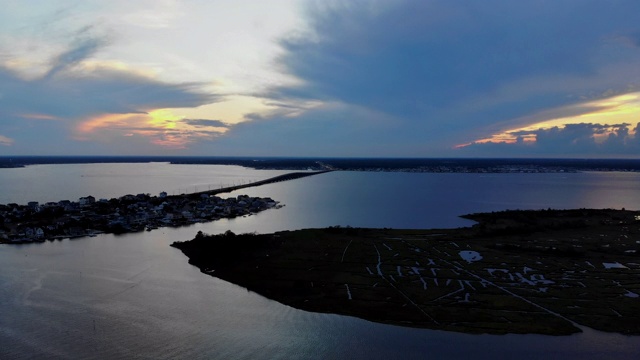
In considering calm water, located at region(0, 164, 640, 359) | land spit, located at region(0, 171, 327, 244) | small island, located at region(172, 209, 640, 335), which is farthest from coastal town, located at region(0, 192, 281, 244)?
small island, located at region(172, 209, 640, 335)

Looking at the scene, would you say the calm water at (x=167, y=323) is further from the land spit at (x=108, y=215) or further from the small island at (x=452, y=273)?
the land spit at (x=108, y=215)

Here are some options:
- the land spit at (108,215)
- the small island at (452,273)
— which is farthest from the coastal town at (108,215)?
the small island at (452,273)

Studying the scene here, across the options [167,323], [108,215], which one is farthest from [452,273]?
[108,215]

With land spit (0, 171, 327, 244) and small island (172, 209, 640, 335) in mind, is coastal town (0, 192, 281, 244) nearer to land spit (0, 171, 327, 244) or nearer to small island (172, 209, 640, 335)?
land spit (0, 171, 327, 244)

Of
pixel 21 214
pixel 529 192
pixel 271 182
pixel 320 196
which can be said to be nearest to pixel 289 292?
pixel 21 214

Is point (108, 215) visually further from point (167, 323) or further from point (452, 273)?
point (452, 273)
